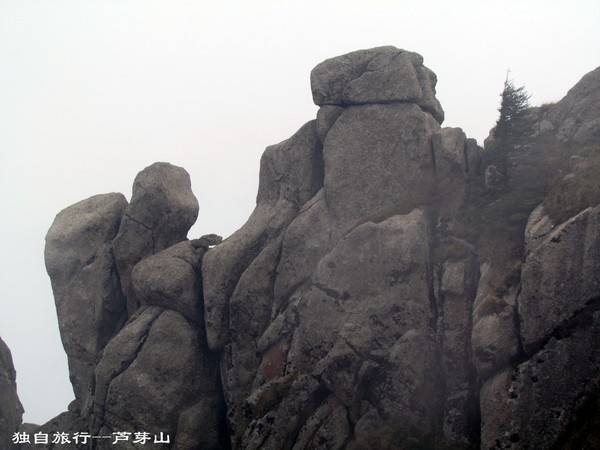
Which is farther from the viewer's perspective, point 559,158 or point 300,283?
point 300,283

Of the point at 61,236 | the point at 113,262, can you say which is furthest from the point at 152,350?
the point at 61,236

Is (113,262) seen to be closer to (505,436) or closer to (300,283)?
(300,283)

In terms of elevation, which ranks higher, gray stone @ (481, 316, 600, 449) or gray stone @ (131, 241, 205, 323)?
gray stone @ (131, 241, 205, 323)

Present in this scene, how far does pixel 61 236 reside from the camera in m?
43.9

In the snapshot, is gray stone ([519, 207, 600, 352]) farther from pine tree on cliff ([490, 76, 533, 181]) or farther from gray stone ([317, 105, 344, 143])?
gray stone ([317, 105, 344, 143])

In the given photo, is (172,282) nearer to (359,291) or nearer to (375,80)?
(359,291)

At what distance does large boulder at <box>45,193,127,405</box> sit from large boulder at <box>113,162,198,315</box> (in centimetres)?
133

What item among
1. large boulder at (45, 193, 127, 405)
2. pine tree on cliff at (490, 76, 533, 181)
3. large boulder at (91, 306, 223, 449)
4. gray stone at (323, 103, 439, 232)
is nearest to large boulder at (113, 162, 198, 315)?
large boulder at (45, 193, 127, 405)

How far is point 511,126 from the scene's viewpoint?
33625 mm

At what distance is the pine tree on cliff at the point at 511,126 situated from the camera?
1302 inches

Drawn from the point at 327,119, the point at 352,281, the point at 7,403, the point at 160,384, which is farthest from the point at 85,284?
the point at 327,119

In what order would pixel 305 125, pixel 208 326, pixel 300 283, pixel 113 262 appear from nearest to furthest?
pixel 300 283, pixel 208 326, pixel 305 125, pixel 113 262

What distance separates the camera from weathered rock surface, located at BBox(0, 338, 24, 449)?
4538 cm

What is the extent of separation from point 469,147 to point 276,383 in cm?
1999
